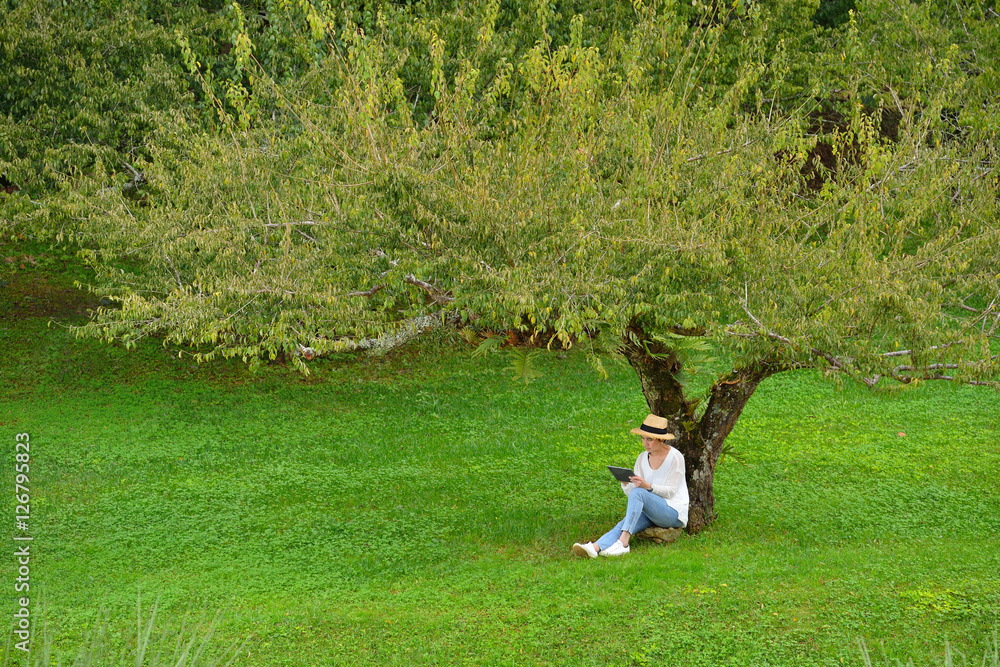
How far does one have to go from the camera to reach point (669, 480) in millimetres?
8961

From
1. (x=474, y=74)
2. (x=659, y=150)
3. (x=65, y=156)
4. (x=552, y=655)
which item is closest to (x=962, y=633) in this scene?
(x=552, y=655)

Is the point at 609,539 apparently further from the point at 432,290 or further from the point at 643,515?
the point at 432,290

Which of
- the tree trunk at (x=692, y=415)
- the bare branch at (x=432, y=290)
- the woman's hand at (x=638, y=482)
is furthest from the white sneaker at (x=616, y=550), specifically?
the bare branch at (x=432, y=290)

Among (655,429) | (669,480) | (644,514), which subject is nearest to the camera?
(655,429)

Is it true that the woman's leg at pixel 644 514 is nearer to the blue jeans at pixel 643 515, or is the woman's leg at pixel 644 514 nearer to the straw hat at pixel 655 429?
the blue jeans at pixel 643 515

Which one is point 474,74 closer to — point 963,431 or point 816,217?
point 816,217

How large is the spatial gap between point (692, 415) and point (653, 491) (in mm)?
1289

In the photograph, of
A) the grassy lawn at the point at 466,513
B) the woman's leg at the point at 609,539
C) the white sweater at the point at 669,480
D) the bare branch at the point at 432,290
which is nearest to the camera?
the grassy lawn at the point at 466,513

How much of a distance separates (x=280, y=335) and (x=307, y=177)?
2.63 m

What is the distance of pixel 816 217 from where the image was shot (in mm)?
9102

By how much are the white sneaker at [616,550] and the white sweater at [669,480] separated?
1.74 feet

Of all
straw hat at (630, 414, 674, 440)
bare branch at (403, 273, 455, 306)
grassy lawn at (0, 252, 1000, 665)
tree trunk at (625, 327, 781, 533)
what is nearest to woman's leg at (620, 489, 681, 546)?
grassy lawn at (0, 252, 1000, 665)

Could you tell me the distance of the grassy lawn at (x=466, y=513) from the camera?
7.27 m

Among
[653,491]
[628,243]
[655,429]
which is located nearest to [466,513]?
[653,491]
